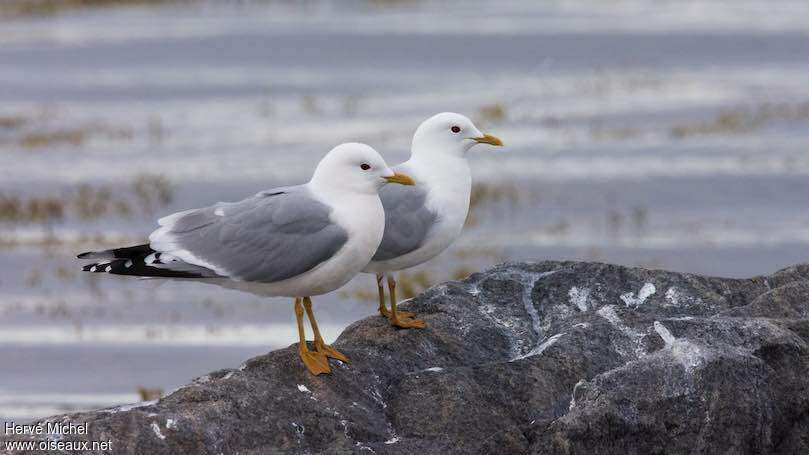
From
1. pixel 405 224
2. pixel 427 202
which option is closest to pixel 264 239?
pixel 405 224

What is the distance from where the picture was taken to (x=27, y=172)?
17734 mm

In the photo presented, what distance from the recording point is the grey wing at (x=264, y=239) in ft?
21.5

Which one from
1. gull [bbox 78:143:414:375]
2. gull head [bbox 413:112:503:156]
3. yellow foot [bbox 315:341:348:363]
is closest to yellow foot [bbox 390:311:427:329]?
gull [bbox 78:143:414:375]

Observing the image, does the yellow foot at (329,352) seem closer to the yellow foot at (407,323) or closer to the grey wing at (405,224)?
the yellow foot at (407,323)

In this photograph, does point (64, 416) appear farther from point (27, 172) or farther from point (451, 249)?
point (27, 172)

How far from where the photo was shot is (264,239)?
6.66m

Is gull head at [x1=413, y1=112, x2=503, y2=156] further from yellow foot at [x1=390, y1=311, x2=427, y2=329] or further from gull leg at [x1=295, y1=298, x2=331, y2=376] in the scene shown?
gull leg at [x1=295, y1=298, x2=331, y2=376]

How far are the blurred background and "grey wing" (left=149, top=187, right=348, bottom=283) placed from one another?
396 cm

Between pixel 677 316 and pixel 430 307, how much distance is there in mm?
1255

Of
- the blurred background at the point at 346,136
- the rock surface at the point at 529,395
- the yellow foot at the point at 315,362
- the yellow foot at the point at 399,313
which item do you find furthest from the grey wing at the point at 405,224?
the blurred background at the point at 346,136

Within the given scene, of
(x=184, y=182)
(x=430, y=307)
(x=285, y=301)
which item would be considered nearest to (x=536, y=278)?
(x=430, y=307)

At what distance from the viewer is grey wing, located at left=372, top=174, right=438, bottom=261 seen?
24.0 ft

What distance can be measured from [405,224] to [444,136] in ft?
2.19

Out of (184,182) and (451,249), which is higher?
(184,182)
